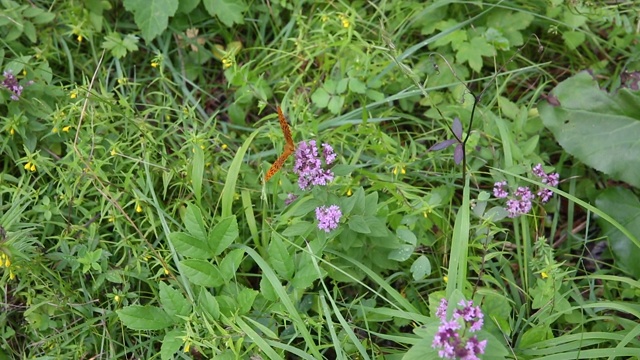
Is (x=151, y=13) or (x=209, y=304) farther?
(x=151, y=13)

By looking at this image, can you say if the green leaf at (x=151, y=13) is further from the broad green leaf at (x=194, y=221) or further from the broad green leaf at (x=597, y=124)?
the broad green leaf at (x=597, y=124)

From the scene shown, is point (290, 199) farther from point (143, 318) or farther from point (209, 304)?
point (143, 318)

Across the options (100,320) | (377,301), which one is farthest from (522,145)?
(100,320)

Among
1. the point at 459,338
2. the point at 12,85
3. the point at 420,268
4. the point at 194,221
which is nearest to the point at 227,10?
the point at 12,85

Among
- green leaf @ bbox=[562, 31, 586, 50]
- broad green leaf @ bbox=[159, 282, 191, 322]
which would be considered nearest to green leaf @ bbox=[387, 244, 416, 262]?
broad green leaf @ bbox=[159, 282, 191, 322]

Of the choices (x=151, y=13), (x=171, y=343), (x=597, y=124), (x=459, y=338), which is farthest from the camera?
(x=151, y=13)

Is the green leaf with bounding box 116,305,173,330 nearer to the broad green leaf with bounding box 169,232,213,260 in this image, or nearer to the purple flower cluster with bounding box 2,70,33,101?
the broad green leaf with bounding box 169,232,213,260

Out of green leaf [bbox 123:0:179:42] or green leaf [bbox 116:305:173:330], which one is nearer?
green leaf [bbox 116:305:173:330]
